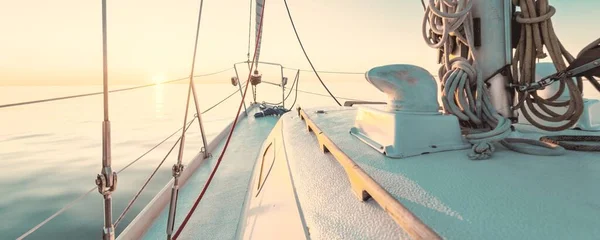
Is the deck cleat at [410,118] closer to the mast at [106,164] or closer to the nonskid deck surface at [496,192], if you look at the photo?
the nonskid deck surface at [496,192]

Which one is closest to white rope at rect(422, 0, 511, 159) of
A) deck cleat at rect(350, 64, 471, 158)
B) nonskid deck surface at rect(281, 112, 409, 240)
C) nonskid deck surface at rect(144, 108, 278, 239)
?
deck cleat at rect(350, 64, 471, 158)

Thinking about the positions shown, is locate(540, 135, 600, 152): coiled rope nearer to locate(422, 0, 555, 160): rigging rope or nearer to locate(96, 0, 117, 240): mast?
locate(422, 0, 555, 160): rigging rope

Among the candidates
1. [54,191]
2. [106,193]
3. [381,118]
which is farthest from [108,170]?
[54,191]

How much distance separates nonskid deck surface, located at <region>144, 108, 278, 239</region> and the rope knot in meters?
1.37

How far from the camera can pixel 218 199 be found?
2736 millimetres

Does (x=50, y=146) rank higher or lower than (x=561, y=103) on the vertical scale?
lower

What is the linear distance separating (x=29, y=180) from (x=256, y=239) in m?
6.28

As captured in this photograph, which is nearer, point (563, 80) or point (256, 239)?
point (256, 239)

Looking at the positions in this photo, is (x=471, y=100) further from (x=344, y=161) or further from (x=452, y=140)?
(x=344, y=161)

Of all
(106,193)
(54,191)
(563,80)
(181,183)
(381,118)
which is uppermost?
(563,80)

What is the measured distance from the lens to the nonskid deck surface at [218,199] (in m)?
2.19

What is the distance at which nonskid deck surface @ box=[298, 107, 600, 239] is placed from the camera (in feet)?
2.52

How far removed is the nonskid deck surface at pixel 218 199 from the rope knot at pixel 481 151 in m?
1.37

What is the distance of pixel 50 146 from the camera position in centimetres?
922
